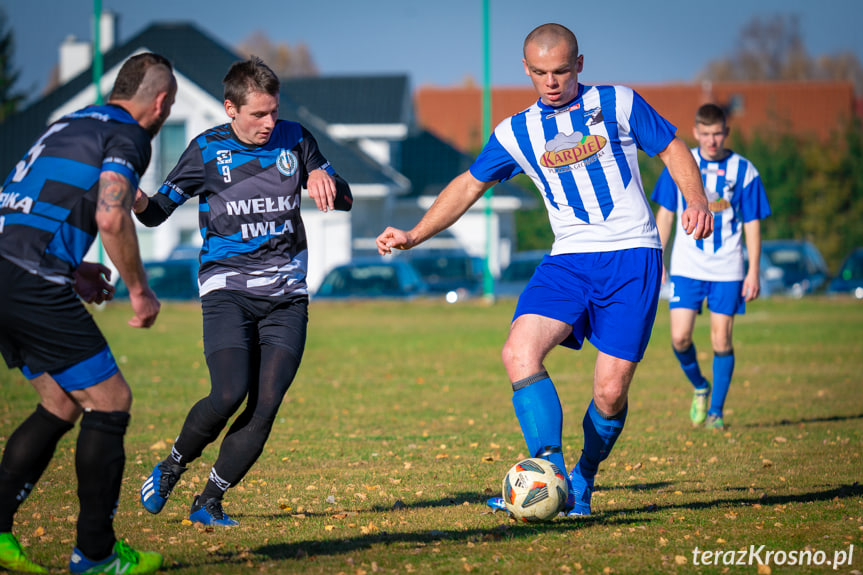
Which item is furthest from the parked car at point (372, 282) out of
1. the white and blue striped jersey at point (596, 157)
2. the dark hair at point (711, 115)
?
the white and blue striped jersey at point (596, 157)

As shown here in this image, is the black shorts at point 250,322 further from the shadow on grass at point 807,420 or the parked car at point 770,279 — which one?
the parked car at point 770,279

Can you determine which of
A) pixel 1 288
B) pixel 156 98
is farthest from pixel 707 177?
pixel 1 288

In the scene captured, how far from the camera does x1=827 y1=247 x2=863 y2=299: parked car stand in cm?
2558

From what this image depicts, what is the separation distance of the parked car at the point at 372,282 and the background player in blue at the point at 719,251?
1582cm

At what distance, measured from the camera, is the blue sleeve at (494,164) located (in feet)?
18.3

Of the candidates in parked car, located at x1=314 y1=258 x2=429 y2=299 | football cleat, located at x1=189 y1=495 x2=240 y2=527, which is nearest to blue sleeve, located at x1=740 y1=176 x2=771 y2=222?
football cleat, located at x1=189 y1=495 x2=240 y2=527

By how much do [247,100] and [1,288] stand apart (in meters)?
1.72

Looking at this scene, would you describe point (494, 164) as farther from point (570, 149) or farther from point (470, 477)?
point (470, 477)

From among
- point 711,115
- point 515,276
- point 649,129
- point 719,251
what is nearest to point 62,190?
point 649,129

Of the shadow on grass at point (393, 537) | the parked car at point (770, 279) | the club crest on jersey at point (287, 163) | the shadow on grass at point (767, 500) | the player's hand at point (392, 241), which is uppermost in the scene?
the club crest on jersey at point (287, 163)

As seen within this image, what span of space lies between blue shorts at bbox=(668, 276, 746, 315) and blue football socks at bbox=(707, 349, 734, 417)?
0.43 meters

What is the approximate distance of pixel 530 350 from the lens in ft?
17.3

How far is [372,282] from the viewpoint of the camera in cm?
2472

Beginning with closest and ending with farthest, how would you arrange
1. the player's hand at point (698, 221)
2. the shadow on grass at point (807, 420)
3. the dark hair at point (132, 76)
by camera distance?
the dark hair at point (132, 76), the player's hand at point (698, 221), the shadow on grass at point (807, 420)
